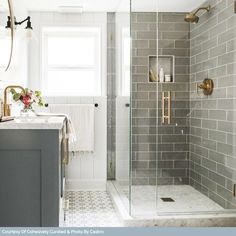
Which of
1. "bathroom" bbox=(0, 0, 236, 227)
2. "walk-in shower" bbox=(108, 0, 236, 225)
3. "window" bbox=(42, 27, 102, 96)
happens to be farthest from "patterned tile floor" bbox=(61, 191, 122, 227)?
"window" bbox=(42, 27, 102, 96)

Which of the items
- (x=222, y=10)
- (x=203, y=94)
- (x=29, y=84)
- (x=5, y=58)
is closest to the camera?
(x=5, y=58)

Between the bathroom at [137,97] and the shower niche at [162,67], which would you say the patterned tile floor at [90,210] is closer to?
the bathroom at [137,97]

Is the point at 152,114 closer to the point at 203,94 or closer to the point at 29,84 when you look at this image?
the point at 203,94

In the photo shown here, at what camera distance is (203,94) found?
3117 mm

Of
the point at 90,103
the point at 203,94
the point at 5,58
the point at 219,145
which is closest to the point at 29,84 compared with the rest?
the point at 90,103

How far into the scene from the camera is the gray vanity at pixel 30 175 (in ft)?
5.75

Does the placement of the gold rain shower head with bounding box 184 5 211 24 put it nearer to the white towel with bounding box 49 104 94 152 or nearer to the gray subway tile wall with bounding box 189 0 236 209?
the gray subway tile wall with bounding box 189 0 236 209

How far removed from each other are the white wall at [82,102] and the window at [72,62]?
9 centimetres

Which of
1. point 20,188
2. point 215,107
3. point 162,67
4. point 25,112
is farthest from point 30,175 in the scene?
point 162,67

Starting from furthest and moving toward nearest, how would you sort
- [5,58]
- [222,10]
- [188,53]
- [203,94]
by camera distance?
[188,53] → [203,94] → [222,10] → [5,58]

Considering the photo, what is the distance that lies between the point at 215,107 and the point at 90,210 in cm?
131

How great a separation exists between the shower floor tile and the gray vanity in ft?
3.19

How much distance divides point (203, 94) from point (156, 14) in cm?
85

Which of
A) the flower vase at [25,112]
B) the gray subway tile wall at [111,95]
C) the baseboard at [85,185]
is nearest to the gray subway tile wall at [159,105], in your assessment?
the gray subway tile wall at [111,95]
